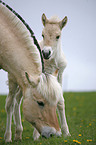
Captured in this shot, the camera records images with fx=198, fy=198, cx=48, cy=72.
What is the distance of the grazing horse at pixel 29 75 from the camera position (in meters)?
3.44

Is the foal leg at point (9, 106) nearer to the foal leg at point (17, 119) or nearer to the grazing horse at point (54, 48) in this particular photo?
the foal leg at point (17, 119)

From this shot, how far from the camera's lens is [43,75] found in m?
3.63

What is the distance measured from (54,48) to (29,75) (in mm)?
1913

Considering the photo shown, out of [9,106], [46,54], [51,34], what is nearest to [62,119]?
[9,106]

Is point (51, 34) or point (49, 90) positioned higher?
point (51, 34)

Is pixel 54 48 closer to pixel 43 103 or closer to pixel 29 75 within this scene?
pixel 29 75

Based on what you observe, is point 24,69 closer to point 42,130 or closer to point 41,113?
point 41,113

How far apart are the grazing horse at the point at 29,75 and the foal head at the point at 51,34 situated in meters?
0.98

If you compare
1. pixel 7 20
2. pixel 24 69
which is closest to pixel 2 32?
pixel 7 20

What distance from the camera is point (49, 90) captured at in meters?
3.45

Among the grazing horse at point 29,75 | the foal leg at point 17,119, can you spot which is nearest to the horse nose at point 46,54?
the grazing horse at point 29,75

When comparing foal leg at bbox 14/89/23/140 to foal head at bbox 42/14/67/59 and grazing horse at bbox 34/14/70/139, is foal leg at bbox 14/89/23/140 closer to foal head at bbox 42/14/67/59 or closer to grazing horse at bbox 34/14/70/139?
grazing horse at bbox 34/14/70/139

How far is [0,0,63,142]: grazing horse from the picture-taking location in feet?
11.3

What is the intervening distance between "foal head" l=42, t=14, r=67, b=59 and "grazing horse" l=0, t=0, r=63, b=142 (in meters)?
0.98
